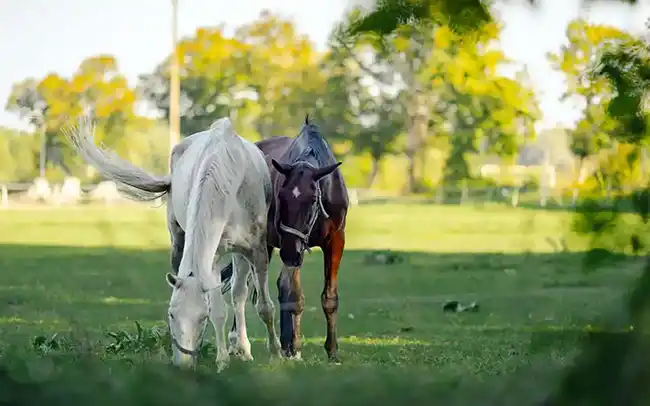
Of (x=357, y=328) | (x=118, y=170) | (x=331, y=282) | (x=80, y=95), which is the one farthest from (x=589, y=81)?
(x=80, y=95)

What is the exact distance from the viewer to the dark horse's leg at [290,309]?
732cm

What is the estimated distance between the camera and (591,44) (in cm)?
251

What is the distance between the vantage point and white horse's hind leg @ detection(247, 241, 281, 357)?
7.08 meters

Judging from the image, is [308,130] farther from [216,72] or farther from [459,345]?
[216,72]

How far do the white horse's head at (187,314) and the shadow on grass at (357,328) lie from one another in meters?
0.70

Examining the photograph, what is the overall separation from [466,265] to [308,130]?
9068 mm

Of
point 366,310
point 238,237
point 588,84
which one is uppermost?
point 588,84

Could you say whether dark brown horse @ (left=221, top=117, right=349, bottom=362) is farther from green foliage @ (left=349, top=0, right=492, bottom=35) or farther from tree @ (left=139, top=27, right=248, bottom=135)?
tree @ (left=139, top=27, right=248, bottom=135)

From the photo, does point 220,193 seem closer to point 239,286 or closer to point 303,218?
point 303,218

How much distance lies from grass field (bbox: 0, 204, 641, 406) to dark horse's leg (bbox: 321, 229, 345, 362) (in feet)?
0.57

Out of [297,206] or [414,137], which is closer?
[297,206]

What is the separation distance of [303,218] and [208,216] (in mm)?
703

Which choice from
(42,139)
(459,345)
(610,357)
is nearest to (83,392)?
(610,357)

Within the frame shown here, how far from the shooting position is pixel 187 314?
224 inches
